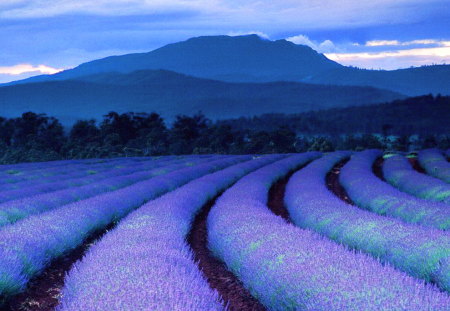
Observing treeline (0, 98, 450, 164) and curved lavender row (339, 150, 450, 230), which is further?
treeline (0, 98, 450, 164)

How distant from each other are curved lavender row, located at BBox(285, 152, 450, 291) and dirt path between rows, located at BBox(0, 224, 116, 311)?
10.4 feet

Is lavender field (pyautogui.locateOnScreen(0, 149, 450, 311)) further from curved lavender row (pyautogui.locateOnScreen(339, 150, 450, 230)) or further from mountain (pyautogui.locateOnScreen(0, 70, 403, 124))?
mountain (pyautogui.locateOnScreen(0, 70, 403, 124))

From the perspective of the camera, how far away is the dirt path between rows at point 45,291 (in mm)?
5109

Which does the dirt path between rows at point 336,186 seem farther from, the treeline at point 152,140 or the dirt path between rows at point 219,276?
the treeline at point 152,140

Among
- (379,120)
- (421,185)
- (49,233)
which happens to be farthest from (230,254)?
(379,120)

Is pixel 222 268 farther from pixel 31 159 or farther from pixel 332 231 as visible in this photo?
pixel 31 159

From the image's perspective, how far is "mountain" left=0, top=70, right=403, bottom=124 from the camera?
5689 inches

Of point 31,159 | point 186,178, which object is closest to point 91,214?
point 186,178

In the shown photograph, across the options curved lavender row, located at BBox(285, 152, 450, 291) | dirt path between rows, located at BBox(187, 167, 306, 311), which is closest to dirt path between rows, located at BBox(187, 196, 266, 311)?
dirt path between rows, located at BBox(187, 167, 306, 311)

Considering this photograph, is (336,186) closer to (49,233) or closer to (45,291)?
(49,233)

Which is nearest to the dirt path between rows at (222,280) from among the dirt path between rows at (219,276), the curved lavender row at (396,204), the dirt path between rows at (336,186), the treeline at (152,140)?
the dirt path between rows at (219,276)

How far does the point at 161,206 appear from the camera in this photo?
27.6ft

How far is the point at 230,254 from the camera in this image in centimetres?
575

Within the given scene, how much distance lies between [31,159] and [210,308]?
1292 inches
